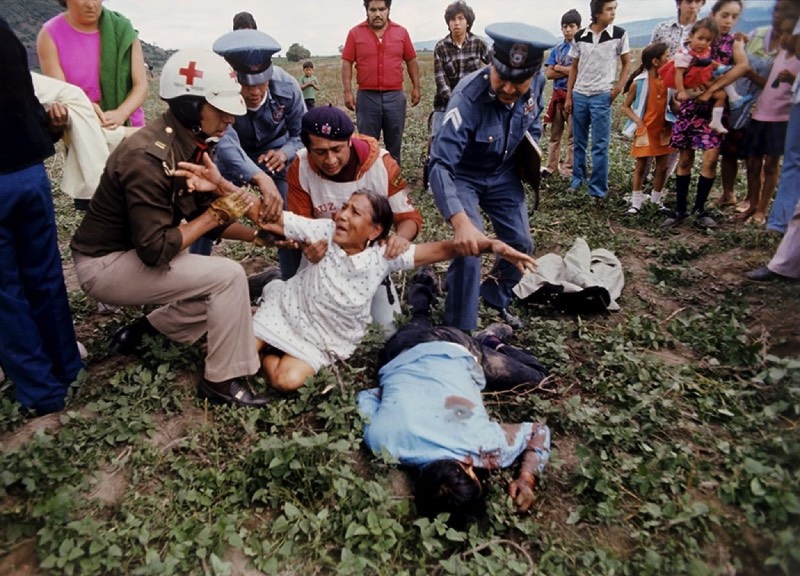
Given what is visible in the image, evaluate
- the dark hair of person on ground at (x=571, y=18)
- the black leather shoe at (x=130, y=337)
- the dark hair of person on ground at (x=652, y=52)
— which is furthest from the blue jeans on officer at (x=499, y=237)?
the dark hair of person on ground at (x=571, y=18)

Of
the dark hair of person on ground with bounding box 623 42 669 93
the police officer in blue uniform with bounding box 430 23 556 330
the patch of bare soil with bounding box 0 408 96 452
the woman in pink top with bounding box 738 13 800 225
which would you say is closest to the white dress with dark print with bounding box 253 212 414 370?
the police officer in blue uniform with bounding box 430 23 556 330

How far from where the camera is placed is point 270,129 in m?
4.19

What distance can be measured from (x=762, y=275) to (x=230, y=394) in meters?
4.00

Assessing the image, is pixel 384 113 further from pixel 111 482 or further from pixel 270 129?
pixel 111 482

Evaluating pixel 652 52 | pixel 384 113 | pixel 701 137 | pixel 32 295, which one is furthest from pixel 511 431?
pixel 652 52

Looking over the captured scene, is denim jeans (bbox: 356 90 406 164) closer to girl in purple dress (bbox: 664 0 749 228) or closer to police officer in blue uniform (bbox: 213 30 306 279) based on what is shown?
police officer in blue uniform (bbox: 213 30 306 279)

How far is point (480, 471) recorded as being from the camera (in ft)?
8.77

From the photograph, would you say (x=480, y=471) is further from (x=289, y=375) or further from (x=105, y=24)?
(x=105, y=24)

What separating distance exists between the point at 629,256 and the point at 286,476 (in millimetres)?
3897

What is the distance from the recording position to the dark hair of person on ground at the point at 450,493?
2387mm

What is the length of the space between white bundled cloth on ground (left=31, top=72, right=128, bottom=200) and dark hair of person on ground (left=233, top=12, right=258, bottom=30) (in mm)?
2772

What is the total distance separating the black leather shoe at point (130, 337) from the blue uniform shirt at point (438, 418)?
1498 mm

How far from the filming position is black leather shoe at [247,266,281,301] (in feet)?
14.7

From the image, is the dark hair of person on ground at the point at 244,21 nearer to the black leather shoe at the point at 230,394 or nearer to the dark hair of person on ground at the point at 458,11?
the dark hair of person on ground at the point at 458,11
